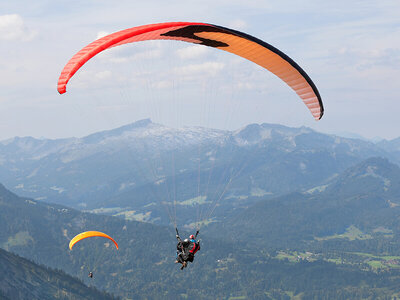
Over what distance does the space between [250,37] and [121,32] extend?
8.87 m

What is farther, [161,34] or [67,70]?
[161,34]

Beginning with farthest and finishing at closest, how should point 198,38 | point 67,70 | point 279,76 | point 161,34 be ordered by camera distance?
1. point 279,76
2. point 198,38
3. point 161,34
4. point 67,70

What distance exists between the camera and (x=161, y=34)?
32.3 metres

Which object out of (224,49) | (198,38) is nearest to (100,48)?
(198,38)

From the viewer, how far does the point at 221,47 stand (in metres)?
36.6

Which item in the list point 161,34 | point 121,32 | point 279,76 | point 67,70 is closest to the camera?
point 67,70

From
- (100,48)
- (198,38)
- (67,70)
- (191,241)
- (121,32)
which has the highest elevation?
(198,38)

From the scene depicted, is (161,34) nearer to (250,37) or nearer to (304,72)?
(250,37)

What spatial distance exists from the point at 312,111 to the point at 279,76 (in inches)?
160

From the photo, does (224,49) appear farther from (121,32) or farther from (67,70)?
(67,70)

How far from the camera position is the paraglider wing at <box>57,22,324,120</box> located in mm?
28266

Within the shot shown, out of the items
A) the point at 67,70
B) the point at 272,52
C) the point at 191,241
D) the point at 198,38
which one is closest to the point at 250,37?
the point at 272,52

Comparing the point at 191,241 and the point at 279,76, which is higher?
the point at 279,76

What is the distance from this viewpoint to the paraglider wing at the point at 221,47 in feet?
92.7
